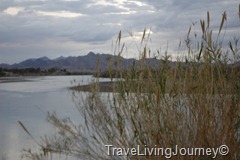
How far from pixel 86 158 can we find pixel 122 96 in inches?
77.3

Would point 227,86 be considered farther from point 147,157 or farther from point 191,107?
point 147,157

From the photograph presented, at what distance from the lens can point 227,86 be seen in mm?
2752

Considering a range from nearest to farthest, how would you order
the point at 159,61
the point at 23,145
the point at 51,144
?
the point at 159,61
the point at 51,144
the point at 23,145

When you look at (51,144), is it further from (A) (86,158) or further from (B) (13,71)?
(B) (13,71)

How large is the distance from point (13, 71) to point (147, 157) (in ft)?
132

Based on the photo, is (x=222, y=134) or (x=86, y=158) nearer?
(x=222, y=134)

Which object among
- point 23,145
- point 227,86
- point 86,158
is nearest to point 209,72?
point 227,86

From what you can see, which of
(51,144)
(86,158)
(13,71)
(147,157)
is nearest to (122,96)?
(147,157)

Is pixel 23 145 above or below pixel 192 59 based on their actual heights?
below

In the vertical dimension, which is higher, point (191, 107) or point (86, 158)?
point (191, 107)

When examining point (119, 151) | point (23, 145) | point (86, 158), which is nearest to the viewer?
point (119, 151)

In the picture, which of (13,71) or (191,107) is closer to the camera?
(191,107)

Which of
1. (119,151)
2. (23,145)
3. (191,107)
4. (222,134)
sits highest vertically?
(191,107)

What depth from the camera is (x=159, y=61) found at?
3215 millimetres
